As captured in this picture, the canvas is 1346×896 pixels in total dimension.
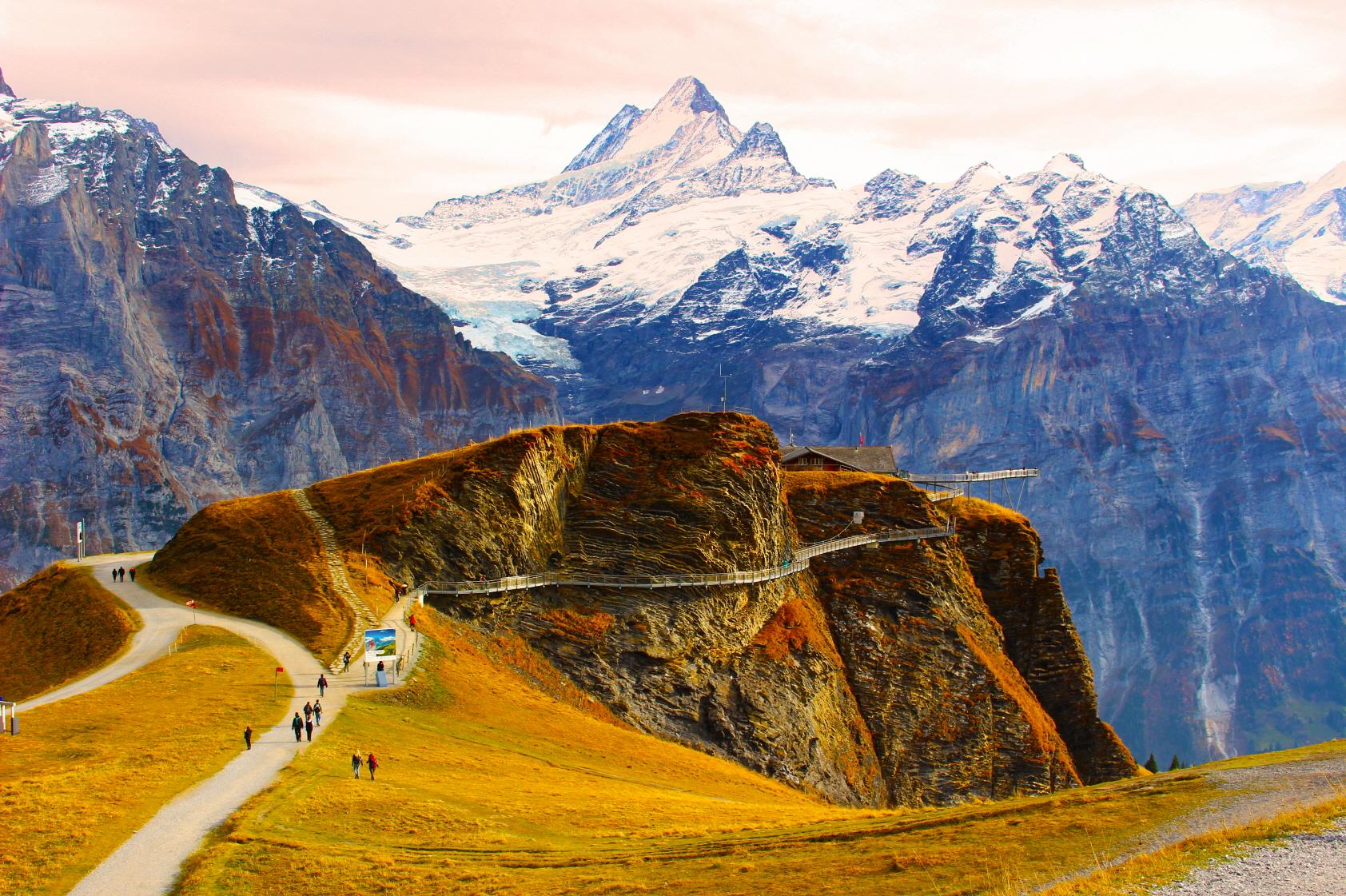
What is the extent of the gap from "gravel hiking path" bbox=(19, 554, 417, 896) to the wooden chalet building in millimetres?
64882

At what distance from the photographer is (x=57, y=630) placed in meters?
79.7

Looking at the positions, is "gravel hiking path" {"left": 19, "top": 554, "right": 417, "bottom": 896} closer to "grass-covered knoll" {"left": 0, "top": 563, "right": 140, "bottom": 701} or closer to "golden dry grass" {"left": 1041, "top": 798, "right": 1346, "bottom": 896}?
"grass-covered knoll" {"left": 0, "top": 563, "right": 140, "bottom": 701}

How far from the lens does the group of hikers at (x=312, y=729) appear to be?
2011 inches

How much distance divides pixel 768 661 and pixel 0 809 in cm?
6434

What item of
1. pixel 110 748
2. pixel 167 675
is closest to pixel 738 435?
pixel 167 675

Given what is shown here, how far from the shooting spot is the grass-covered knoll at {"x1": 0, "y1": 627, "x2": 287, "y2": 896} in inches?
1538

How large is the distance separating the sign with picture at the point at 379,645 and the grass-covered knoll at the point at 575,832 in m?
2.85

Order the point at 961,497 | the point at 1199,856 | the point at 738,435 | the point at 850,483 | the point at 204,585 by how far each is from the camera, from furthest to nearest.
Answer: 1. the point at 961,497
2. the point at 850,483
3. the point at 738,435
4. the point at 204,585
5. the point at 1199,856

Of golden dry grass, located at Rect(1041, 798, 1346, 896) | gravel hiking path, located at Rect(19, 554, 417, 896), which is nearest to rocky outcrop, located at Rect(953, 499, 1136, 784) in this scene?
gravel hiking path, located at Rect(19, 554, 417, 896)

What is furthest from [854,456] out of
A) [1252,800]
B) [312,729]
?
→ [1252,800]

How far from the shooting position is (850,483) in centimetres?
12244

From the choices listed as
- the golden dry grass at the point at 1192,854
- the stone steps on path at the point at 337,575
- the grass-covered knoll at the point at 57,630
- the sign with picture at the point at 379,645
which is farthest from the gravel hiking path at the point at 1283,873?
the grass-covered knoll at the point at 57,630

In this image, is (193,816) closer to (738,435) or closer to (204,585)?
(204,585)

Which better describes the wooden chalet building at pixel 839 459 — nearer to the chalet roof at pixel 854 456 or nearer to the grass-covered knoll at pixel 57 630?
the chalet roof at pixel 854 456
